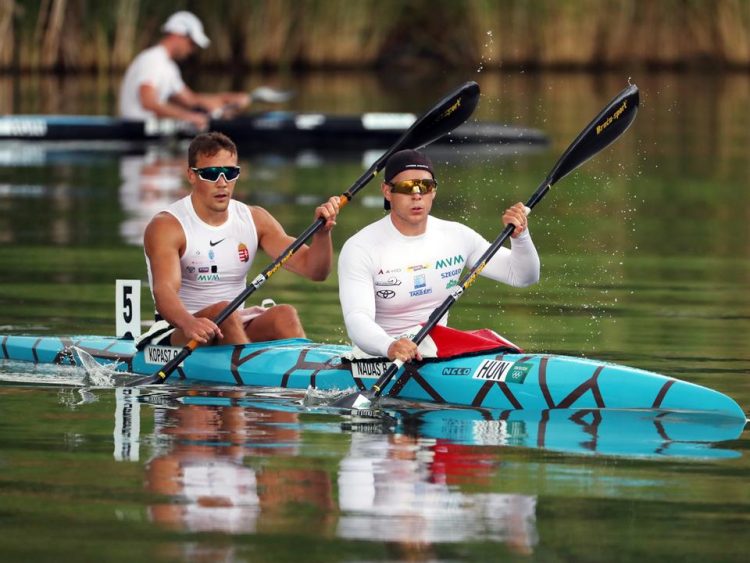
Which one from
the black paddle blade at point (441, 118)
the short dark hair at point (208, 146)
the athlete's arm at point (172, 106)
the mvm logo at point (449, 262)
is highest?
the athlete's arm at point (172, 106)

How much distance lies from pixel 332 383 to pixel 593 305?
334cm

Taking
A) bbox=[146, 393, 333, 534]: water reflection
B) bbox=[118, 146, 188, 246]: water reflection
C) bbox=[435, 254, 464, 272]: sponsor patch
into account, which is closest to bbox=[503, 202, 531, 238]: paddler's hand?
bbox=[435, 254, 464, 272]: sponsor patch

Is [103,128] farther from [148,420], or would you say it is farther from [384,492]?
[384,492]

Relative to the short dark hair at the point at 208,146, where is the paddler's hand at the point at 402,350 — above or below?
below

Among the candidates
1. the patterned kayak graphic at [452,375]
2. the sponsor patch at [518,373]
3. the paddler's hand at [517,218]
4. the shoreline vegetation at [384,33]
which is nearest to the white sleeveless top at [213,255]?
the patterned kayak graphic at [452,375]

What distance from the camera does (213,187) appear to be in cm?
1029

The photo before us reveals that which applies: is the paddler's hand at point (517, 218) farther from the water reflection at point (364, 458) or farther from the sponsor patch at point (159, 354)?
the sponsor patch at point (159, 354)

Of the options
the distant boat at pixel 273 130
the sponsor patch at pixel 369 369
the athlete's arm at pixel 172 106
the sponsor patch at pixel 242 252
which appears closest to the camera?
the sponsor patch at pixel 369 369

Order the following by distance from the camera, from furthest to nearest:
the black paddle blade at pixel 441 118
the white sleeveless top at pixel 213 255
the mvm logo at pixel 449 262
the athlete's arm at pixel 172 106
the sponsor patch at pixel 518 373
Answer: the athlete's arm at pixel 172 106 < the black paddle blade at pixel 441 118 < the white sleeveless top at pixel 213 255 < the mvm logo at pixel 449 262 < the sponsor patch at pixel 518 373

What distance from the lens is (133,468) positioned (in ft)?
25.5

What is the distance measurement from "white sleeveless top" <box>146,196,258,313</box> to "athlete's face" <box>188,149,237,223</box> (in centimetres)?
9

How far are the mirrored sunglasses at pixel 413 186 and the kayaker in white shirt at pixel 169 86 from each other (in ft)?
44.1

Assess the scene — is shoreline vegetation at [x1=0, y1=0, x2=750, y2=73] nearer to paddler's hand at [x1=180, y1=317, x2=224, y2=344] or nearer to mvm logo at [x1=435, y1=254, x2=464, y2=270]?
paddler's hand at [x1=180, y1=317, x2=224, y2=344]

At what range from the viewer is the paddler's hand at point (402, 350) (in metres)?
9.28
